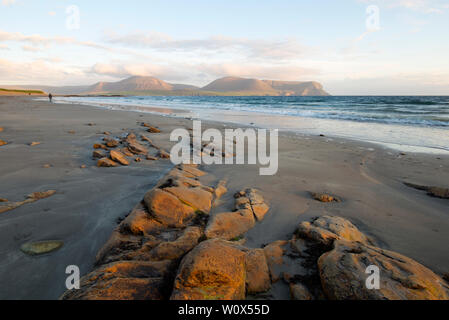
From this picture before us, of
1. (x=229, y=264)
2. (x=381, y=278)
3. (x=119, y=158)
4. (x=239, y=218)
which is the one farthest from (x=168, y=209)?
(x=119, y=158)

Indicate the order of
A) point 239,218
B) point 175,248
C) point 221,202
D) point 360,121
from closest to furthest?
point 175,248, point 239,218, point 221,202, point 360,121

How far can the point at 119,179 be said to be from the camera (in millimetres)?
4184

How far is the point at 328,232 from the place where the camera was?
238 cm

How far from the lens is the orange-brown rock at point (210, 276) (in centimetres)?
149

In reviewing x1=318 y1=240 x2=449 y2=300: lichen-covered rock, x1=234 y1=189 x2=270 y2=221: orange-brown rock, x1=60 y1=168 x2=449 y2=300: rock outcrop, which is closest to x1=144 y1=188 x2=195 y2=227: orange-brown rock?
x1=60 y1=168 x2=449 y2=300: rock outcrop

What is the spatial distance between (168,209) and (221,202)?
36.2 inches

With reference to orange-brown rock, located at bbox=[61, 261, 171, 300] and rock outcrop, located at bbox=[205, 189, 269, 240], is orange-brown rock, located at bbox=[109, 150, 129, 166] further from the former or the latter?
orange-brown rock, located at bbox=[61, 261, 171, 300]

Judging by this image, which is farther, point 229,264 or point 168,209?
point 168,209

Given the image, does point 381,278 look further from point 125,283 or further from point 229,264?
point 125,283

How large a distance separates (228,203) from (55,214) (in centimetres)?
229

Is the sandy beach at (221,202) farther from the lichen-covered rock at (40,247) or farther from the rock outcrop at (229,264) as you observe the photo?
the rock outcrop at (229,264)

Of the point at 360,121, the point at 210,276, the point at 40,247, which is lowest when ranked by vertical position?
the point at 40,247

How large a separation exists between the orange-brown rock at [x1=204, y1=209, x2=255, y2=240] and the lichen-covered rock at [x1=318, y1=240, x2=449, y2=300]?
982mm
